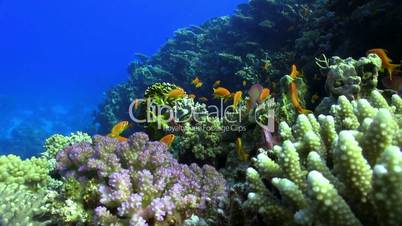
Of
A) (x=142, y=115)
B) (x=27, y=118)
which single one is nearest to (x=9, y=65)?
(x=27, y=118)

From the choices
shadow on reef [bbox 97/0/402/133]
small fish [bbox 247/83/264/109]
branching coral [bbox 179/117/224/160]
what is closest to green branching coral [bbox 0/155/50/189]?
branching coral [bbox 179/117/224/160]

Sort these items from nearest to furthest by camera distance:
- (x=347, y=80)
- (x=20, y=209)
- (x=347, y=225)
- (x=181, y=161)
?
1. (x=347, y=225)
2. (x=20, y=209)
3. (x=347, y=80)
4. (x=181, y=161)

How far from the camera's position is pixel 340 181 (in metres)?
2.04

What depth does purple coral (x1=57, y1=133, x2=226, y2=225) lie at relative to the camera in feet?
11.0

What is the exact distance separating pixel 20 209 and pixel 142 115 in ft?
9.40

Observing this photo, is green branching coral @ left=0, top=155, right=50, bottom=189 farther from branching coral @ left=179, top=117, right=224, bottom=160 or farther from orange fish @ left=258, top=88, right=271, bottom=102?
orange fish @ left=258, top=88, right=271, bottom=102

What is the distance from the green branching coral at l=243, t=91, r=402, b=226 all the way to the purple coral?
799mm

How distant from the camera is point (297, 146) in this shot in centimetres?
263

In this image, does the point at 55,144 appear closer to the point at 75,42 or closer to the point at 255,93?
the point at 255,93

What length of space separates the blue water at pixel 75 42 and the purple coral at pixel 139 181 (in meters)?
36.5

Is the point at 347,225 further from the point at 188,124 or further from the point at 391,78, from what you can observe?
the point at 188,124

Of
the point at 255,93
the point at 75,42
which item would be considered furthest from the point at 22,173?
the point at 75,42

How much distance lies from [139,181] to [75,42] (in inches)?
5446

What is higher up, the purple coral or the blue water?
the blue water
